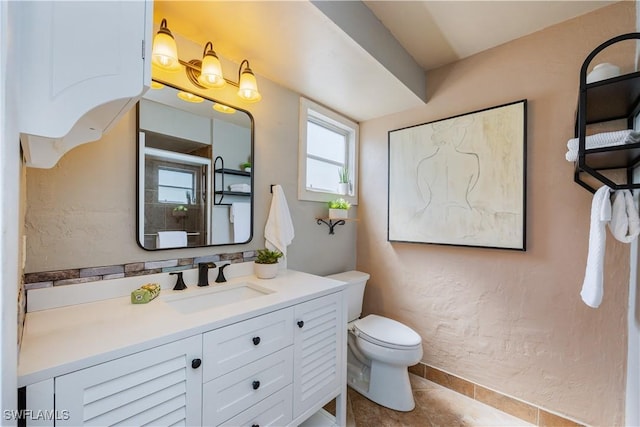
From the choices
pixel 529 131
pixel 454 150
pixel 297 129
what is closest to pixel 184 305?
pixel 297 129

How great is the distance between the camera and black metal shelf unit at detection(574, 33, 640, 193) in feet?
3.35

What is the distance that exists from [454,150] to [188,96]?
1.72m

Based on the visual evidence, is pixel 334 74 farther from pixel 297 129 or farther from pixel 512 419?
pixel 512 419

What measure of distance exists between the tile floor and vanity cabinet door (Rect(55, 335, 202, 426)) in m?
1.11

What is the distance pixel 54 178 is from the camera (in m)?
1.04

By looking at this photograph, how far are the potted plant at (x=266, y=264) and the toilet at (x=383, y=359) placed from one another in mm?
753

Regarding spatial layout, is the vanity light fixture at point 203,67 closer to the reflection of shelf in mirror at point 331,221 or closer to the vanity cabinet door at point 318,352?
the reflection of shelf in mirror at point 331,221

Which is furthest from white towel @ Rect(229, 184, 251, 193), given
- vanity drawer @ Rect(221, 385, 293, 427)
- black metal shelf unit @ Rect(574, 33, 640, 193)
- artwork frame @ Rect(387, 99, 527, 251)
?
black metal shelf unit @ Rect(574, 33, 640, 193)

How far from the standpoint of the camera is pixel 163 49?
115 cm

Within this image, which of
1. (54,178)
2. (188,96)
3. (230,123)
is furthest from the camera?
(230,123)

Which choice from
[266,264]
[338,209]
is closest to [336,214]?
[338,209]

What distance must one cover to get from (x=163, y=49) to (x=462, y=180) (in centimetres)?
187

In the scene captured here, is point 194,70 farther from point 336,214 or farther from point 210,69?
point 336,214

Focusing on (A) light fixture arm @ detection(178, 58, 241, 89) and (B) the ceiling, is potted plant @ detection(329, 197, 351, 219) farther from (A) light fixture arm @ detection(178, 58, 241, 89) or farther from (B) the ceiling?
(A) light fixture arm @ detection(178, 58, 241, 89)
